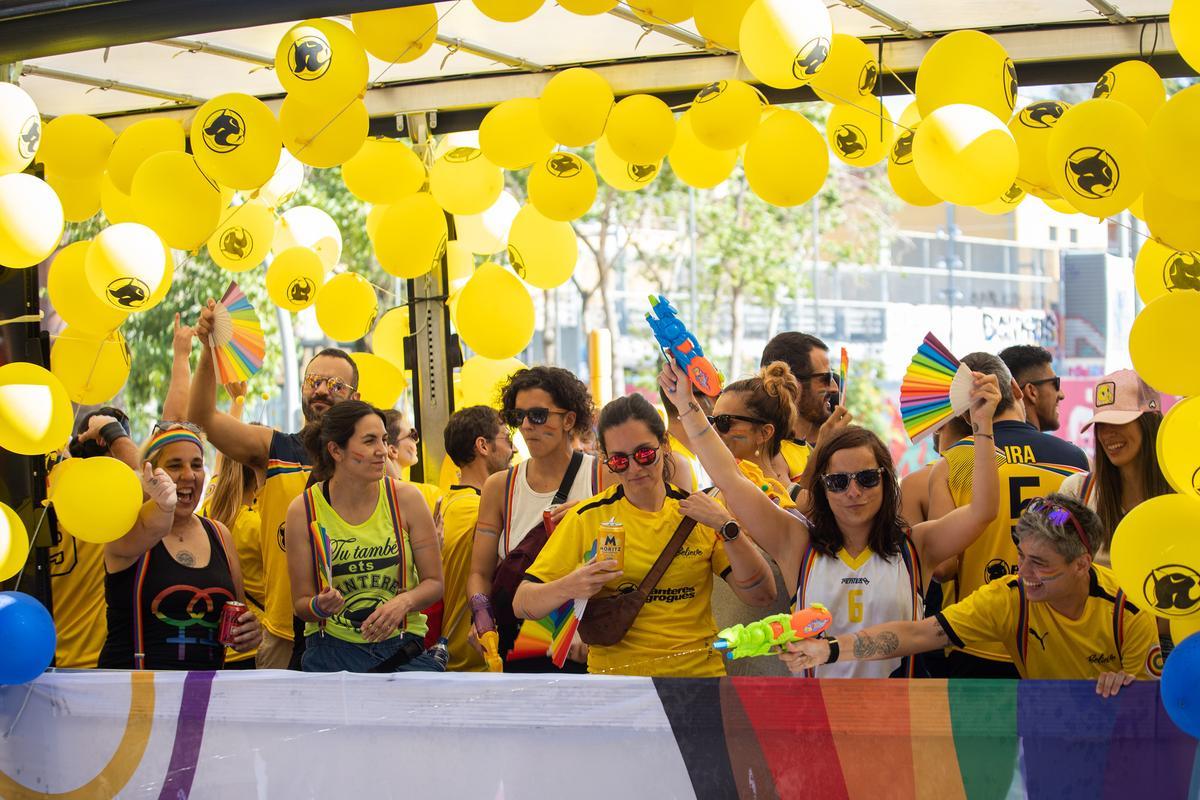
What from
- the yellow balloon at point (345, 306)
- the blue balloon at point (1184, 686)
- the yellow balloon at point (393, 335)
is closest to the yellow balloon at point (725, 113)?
the yellow balloon at point (345, 306)

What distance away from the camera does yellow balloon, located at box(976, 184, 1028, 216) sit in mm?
4362

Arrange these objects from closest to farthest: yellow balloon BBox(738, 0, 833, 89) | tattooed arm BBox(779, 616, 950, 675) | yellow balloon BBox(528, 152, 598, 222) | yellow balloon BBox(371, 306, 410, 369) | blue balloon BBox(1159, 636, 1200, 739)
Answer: blue balloon BBox(1159, 636, 1200, 739) < tattooed arm BBox(779, 616, 950, 675) < yellow balloon BBox(738, 0, 833, 89) < yellow balloon BBox(528, 152, 598, 222) < yellow balloon BBox(371, 306, 410, 369)

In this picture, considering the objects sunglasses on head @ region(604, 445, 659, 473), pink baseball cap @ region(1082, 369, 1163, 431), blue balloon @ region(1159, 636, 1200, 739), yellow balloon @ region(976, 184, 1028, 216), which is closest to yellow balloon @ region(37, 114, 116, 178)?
sunglasses on head @ region(604, 445, 659, 473)

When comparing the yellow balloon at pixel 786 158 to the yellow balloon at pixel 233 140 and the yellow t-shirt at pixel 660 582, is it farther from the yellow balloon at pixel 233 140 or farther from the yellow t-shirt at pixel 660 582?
the yellow balloon at pixel 233 140

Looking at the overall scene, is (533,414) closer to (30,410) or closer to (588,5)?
(588,5)

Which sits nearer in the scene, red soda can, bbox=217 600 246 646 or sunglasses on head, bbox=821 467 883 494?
sunglasses on head, bbox=821 467 883 494

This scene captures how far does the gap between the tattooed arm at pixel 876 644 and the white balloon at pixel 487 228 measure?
3546 millimetres

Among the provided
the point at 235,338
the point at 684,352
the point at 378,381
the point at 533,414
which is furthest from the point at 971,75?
the point at 378,381

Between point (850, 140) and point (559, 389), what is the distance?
161 cm

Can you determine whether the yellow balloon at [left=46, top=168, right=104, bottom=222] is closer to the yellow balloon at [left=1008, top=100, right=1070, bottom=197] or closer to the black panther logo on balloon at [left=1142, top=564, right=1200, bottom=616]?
the yellow balloon at [left=1008, top=100, right=1070, bottom=197]

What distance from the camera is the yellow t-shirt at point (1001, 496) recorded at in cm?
378

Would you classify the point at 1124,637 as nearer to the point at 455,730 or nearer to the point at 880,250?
A: the point at 455,730

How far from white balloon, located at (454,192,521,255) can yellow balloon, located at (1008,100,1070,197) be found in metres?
2.86

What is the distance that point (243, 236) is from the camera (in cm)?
549
